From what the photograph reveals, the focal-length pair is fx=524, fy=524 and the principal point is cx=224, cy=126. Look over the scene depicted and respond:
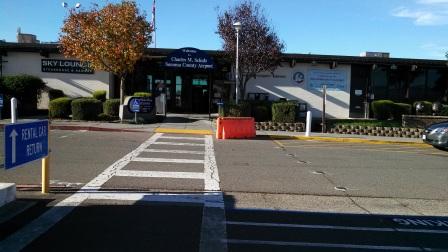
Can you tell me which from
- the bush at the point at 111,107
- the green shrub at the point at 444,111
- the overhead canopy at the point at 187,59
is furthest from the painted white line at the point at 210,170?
the green shrub at the point at 444,111

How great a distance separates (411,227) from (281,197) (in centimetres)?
239

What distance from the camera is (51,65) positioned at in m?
29.6

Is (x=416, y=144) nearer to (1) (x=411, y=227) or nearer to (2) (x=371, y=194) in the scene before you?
(2) (x=371, y=194)

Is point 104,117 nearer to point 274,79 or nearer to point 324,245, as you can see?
point 274,79

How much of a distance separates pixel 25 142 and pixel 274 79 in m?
24.0

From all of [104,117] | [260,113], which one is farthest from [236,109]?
[104,117]

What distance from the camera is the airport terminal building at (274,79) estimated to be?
2961cm

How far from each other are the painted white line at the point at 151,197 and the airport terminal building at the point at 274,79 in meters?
20.7

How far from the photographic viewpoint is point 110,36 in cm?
2441

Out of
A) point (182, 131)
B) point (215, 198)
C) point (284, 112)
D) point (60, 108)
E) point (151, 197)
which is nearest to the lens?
point (151, 197)

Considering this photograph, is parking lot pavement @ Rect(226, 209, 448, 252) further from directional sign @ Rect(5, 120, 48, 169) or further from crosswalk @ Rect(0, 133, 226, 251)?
directional sign @ Rect(5, 120, 48, 169)

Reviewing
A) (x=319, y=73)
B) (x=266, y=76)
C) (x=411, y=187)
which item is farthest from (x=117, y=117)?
(x=411, y=187)

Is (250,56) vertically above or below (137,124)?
above

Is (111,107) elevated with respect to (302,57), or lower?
lower
